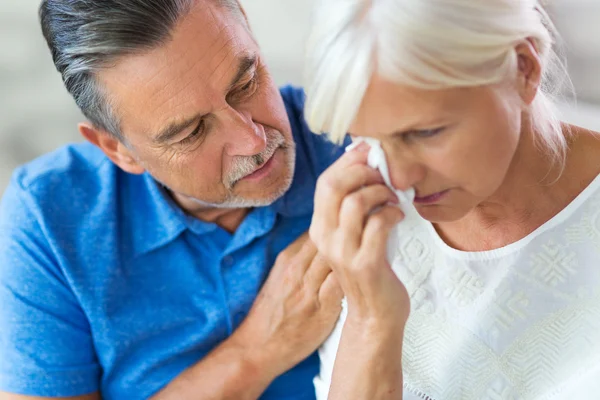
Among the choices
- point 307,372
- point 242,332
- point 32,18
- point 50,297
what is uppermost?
point 32,18

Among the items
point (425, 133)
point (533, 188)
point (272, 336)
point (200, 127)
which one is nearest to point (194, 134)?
point (200, 127)

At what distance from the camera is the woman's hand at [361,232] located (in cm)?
126

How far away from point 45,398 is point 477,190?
112cm

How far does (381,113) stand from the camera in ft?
3.82

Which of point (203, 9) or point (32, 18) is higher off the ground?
point (203, 9)

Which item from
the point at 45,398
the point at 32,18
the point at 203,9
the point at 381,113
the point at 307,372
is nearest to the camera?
the point at 381,113

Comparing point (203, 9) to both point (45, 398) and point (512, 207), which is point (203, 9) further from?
point (45, 398)

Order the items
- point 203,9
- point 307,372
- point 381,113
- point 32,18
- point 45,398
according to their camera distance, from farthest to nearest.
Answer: point 32,18
point 307,372
point 45,398
point 203,9
point 381,113

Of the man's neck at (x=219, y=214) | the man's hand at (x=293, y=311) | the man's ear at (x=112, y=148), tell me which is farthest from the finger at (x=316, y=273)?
the man's ear at (x=112, y=148)

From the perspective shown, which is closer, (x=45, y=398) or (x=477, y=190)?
(x=477, y=190)


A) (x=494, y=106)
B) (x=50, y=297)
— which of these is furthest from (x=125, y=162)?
(x=494, y=106)

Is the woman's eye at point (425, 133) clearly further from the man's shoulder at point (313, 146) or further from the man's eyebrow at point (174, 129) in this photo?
the man's shoulder at point (313, 146)

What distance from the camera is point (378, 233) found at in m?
1.25

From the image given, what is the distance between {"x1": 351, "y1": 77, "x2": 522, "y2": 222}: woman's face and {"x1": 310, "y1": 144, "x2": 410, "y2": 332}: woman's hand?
0.17ft
